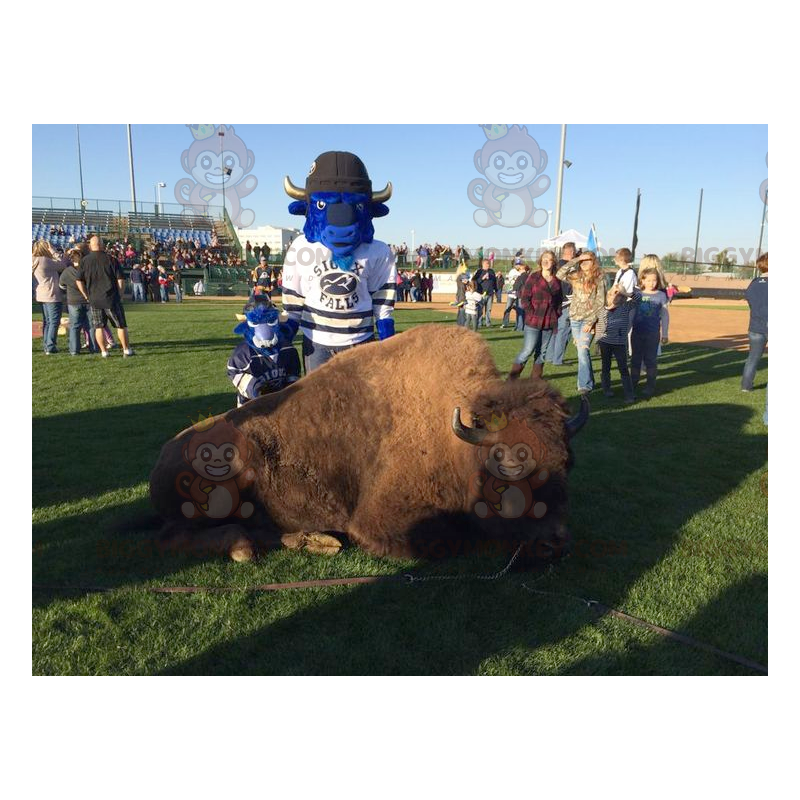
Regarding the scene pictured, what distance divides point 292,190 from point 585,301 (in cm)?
545

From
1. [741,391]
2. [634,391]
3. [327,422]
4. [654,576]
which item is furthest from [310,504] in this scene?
[741,391]

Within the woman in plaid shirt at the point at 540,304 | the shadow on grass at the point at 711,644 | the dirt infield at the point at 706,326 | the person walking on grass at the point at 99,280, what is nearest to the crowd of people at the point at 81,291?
the person walking on grass at the point at 99,280

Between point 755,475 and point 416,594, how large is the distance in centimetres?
420

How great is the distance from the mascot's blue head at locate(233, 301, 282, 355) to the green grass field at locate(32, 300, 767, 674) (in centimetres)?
163

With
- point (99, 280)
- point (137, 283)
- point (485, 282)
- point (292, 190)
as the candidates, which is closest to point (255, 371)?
point (292, 190)

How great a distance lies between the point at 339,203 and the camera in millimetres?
4730

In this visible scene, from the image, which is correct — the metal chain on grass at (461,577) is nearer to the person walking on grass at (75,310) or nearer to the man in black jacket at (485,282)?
the person walking on grass at (75,310)

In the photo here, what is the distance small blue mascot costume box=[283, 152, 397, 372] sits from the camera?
15.6 ft

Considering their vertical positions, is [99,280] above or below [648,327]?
above

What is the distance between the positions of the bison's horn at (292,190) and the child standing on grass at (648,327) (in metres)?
6.41

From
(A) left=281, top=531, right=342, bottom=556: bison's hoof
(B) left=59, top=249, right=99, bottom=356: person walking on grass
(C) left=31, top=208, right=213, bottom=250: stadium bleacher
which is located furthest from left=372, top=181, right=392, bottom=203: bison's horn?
(C) left=31, top=208, right=213, bottom=250: stadium bleacher

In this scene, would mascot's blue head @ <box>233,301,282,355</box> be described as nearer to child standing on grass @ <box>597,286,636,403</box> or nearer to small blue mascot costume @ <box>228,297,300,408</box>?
small blue mascot costume @ <box>228,297,300,408</box>

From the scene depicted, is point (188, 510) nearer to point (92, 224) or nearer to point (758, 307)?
point (758, 307)

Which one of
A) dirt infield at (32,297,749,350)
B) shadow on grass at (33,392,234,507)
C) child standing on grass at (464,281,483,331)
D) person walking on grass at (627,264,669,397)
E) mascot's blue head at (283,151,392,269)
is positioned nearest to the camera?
mascot's blue head at (283,151,392,269)
